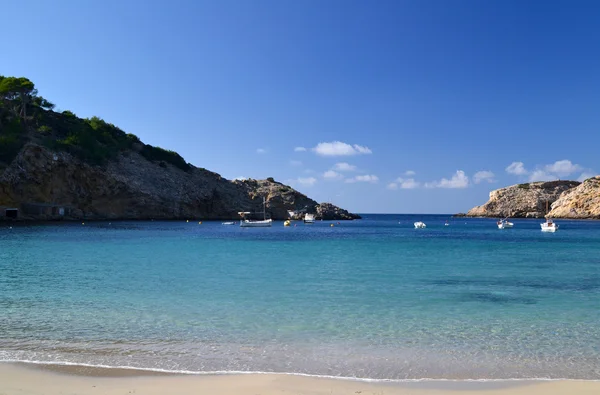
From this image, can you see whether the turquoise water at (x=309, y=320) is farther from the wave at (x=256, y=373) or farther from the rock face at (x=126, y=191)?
the rock face at (x=126, y=191)

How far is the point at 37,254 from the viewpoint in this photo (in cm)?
2856

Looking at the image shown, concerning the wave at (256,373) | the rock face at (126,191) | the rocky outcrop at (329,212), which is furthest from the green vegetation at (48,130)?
the wave at (256,373)

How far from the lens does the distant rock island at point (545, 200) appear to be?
136750mm

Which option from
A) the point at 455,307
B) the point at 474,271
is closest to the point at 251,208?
the point at 474,271

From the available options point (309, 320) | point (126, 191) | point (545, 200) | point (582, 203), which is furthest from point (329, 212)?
point (309, 320)

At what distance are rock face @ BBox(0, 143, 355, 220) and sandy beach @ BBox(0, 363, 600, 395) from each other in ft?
245

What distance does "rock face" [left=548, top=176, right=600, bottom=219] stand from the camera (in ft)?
435

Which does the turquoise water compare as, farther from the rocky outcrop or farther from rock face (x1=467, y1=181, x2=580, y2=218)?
rock face (x1=467, y1=181, x2=580, y2=218)

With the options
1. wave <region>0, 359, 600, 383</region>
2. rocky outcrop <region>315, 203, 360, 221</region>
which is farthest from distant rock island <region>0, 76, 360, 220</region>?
wave <region>0, 359, 600, 383</region>

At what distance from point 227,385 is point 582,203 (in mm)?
156927

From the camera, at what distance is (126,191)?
312 ft

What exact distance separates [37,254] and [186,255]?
9.27 meters

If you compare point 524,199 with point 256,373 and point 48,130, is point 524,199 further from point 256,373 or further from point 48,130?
point 256,373

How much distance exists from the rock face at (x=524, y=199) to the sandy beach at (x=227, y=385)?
18370 centimetres
